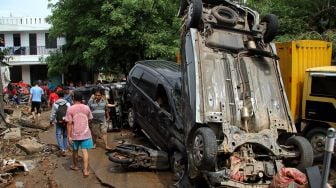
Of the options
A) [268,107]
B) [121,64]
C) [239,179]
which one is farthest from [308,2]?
[239,179]

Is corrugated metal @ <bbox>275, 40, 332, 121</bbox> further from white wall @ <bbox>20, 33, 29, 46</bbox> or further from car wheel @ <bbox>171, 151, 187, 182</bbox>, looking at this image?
white wall @ <bbox>20, 33, 29, 46</bbox>

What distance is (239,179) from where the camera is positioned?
20.6ft

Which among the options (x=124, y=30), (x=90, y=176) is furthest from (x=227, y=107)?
(x=124, y=30)

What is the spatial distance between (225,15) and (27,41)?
1312 inches

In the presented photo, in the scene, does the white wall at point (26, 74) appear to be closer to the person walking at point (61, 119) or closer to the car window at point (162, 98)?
the person walking at point (61, 119)

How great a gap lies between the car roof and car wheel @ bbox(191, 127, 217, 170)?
223cm

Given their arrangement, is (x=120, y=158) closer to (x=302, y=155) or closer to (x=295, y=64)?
(x=302, y=155)

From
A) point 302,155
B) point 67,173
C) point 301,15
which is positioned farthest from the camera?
point 301,15

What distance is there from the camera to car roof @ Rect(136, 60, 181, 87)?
29.4ft

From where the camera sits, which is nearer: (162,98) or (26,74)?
(162,98)

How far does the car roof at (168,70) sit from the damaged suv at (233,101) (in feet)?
3.53

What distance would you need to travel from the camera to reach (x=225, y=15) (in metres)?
8.19

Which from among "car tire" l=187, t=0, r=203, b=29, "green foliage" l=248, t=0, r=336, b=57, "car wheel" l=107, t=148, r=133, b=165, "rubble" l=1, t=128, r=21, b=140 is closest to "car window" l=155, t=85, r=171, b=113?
"car wheel" l=107, t=148, r=133, b=165

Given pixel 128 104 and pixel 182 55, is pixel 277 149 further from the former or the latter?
pixel 128 104
